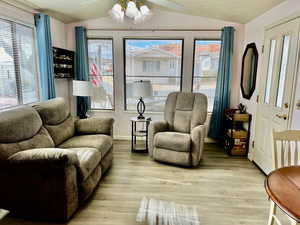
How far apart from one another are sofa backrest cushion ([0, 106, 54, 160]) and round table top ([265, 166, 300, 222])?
2221mm

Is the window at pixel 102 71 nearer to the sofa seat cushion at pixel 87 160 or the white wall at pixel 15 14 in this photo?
the white wall at pixel 15 14

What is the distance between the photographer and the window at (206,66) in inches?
165

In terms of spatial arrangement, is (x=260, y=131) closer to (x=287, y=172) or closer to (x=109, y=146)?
(x=287, y=172)

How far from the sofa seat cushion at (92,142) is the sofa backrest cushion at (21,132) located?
0.89ft

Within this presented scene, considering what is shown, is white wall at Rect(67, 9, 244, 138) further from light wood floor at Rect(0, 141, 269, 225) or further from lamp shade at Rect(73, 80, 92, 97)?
light wood floor at Rect(0, 141, 269, 225)

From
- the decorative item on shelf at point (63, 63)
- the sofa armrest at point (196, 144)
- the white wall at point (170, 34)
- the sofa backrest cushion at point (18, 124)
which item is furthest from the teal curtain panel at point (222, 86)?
the sofa backrest cushion at point (18, 124)

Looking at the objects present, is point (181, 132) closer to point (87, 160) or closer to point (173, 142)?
point (173, 142)

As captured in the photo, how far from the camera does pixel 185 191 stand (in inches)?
103

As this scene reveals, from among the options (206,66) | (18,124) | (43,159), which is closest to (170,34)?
(206,66)

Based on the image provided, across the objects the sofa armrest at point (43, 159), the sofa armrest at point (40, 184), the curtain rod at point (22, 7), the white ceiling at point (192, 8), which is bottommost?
the sofa armrest at point (40, 184)

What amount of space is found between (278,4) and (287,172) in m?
2.38

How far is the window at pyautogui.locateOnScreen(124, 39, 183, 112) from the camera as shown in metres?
4.27

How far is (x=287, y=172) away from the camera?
1.48 meters

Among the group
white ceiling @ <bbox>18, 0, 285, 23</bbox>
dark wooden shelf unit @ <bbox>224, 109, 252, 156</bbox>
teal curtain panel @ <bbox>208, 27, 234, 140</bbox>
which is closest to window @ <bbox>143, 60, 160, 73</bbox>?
white ceiling @ <bbox>18, 0, 285, 23</bbox>
